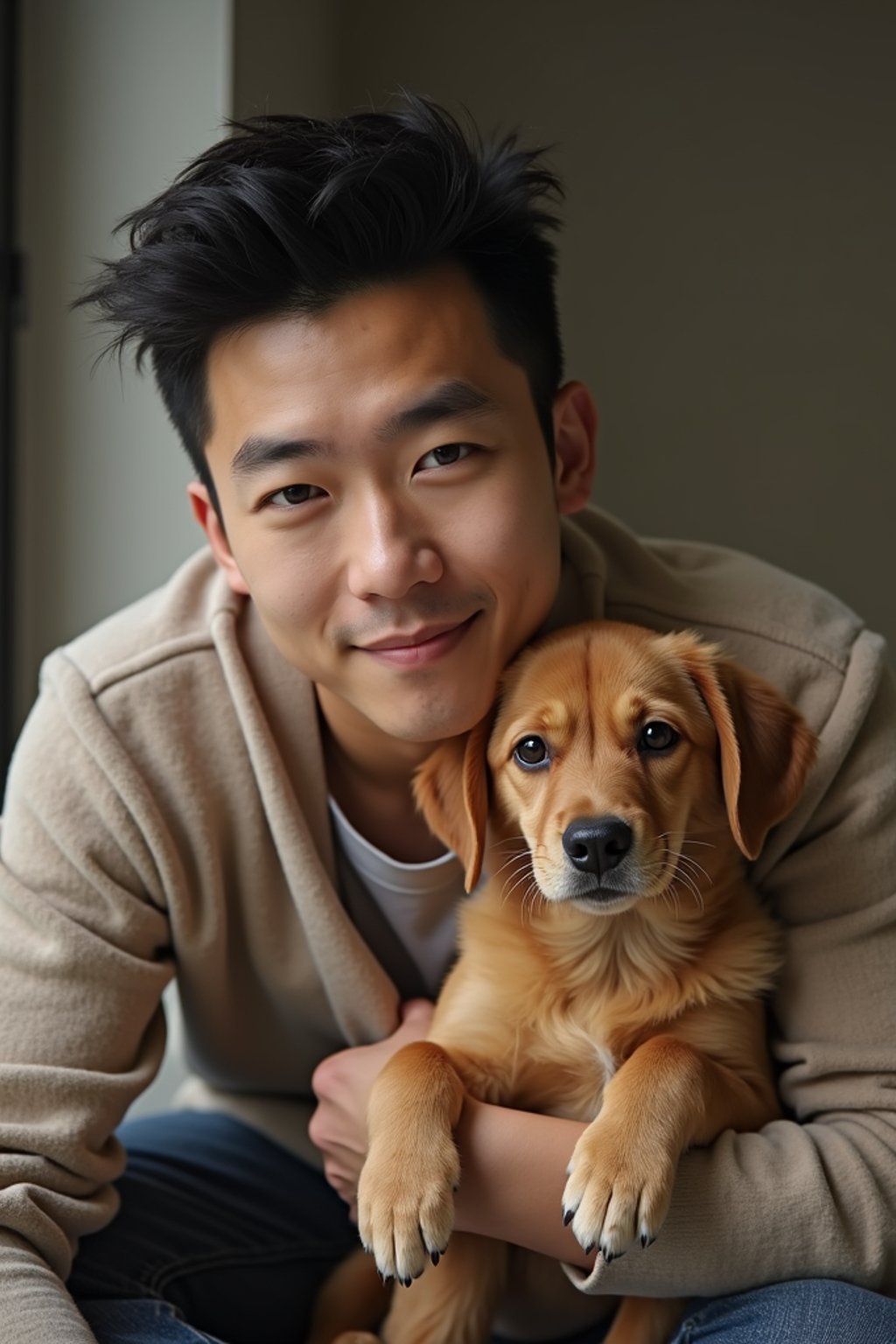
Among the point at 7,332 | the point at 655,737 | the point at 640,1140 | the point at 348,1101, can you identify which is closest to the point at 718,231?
the point at 7,332

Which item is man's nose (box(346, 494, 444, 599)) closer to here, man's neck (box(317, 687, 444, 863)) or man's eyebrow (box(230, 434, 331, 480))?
man's eyebrow (box(230, 434, 331, 480))

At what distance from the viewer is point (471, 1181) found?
1713 millimetres

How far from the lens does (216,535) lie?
2037 millimetres

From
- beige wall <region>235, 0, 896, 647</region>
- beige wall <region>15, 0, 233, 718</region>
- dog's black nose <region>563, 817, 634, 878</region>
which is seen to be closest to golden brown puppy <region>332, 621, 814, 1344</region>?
dog's black nose <region>563, 817, 634, 878</region>

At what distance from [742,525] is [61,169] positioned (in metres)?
1.82

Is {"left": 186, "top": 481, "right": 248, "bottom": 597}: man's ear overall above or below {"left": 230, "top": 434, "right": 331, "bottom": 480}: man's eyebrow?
below

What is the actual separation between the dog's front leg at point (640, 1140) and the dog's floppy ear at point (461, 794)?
0.34 meters

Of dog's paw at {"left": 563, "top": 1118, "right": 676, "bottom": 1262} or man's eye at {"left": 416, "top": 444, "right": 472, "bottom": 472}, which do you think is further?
man's eye at {"left": 416, "top": 444, "right": 472, "bottom": 472}

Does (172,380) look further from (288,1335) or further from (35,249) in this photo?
(288,1335)

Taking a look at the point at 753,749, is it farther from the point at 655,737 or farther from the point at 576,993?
the point at 576,993

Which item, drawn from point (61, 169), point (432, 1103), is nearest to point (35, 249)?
point (61, 169)

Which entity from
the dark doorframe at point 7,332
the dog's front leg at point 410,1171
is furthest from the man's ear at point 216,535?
the dark doorframe at point 7,332

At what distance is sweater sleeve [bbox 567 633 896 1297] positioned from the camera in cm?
167

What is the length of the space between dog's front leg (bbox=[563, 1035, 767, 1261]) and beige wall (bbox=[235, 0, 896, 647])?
6.96 feet
